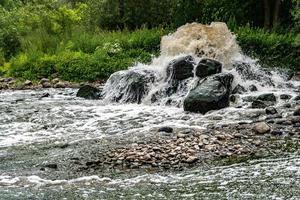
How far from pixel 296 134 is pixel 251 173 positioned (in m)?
2.40

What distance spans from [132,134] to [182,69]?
15.7 feet

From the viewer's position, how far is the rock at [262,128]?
9.35m

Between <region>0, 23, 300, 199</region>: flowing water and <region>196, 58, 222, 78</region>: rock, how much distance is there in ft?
1.13

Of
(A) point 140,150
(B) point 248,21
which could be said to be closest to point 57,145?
(A) point 140,150

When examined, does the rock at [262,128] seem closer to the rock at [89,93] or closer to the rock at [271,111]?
the rock at [271,111]

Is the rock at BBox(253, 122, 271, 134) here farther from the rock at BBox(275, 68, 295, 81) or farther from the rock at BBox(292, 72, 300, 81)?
the rock at BBox(292, 72, 300, 81)

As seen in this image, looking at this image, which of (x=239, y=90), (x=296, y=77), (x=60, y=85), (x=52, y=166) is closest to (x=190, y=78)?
(x=239, y=90)

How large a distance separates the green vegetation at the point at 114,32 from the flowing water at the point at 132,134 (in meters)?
2.19

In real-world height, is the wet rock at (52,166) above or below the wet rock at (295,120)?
above

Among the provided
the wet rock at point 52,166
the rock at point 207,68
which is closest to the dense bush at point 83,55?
the rock at point 207,68

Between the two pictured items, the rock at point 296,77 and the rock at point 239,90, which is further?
the rock at point 296,77

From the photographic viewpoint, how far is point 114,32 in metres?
23.8

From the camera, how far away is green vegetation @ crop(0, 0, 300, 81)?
62.5ft

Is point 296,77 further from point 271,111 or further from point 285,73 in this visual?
point 271,111
